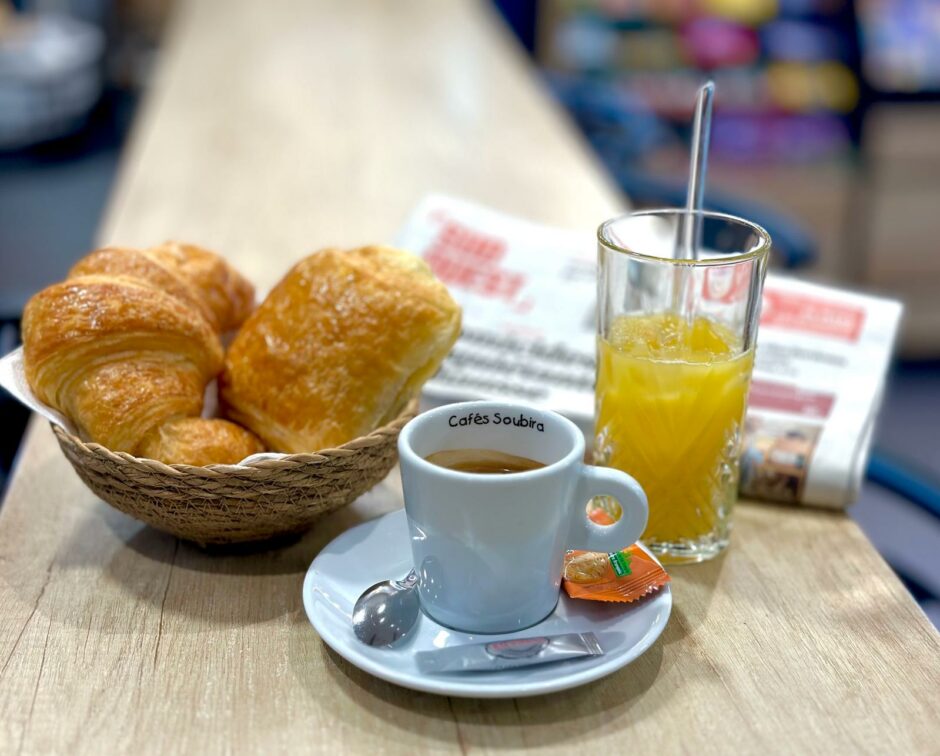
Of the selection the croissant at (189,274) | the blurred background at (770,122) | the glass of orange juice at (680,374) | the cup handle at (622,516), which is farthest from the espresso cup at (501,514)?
the blurred background at (770,122)

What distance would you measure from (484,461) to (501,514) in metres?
0.08

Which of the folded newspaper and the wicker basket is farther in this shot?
the folded newspaper

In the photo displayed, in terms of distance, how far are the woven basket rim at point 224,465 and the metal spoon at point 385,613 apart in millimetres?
88

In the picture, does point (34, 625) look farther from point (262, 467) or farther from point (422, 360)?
point (422, 360)

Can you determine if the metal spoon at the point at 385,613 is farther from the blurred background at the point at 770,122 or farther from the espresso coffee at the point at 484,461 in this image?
the blurred background at the point at 770,122

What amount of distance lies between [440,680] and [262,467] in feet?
0.57

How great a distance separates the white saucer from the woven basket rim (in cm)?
7

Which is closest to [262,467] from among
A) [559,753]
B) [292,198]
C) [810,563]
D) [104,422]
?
[104,422]

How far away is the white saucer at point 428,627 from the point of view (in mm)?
572

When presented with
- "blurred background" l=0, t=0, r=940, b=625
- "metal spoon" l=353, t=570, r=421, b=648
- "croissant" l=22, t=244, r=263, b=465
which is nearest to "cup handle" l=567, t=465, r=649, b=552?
"metal spoon" l=353, t=570, r=421, b=648

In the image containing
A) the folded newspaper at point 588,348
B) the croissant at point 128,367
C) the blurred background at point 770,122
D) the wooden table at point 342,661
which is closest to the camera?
the wooden table at point 342,661

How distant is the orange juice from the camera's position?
0.70 metres

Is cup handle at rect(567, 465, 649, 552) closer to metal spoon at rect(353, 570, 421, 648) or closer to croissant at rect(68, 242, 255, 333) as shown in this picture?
metal spoon at rect(353, 570, 421, 648)

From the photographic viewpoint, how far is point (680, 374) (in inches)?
27.3
